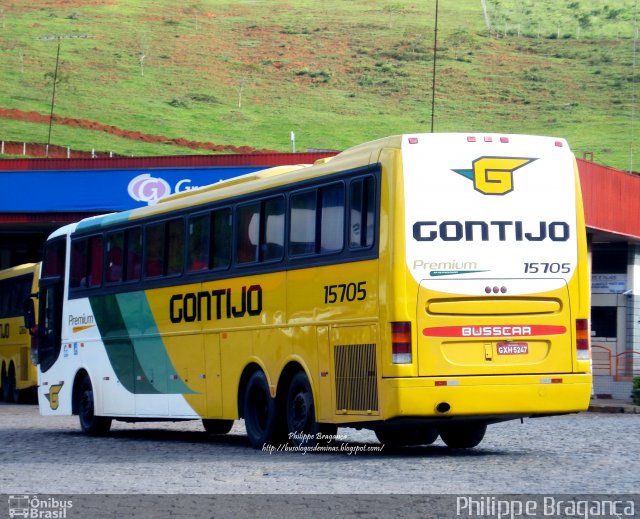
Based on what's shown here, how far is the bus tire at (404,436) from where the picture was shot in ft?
57.0

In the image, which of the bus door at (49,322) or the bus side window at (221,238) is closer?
the bus side window at (221,238)

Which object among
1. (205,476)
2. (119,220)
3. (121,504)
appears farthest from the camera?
(119,220)

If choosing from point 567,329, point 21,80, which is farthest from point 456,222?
point 21,80

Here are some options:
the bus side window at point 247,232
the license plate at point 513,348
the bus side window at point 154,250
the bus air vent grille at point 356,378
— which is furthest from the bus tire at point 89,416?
Result: the license plate at point 513,348

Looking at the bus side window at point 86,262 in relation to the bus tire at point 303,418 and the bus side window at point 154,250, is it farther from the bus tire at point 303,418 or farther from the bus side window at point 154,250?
the bus tire at point 303,418

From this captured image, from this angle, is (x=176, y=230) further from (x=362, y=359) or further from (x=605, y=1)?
(x=605, y=1)

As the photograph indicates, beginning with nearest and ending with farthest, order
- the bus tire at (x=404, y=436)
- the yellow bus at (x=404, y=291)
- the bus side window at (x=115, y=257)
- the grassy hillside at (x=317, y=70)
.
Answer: the yellow bus at (x=404, y=291) → the bus tire at (x=404, y=436) → the bus side window at (x=115, y=257) → the grassy hillside at (x=317, y=70)

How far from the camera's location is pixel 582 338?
15.3m

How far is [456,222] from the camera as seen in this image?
15.0 metres

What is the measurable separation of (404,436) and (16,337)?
20.3m

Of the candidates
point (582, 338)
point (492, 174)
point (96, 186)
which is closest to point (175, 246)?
point (492, 174)

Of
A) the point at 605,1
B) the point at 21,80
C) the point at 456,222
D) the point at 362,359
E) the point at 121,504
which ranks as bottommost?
the point at 121,504

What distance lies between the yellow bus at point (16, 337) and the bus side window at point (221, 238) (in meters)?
16.7

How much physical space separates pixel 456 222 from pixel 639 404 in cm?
1578
